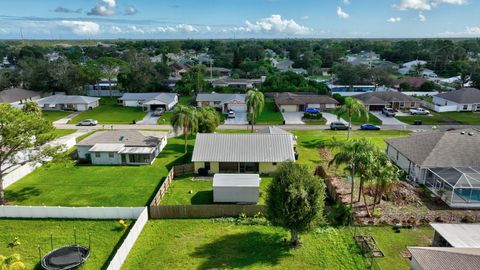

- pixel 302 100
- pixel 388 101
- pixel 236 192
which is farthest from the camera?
pixel 302 100

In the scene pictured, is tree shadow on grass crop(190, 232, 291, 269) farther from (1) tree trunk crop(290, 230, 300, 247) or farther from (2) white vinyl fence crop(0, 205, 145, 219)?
(2) white vinyl fence crop(0, 205, 145, 219)

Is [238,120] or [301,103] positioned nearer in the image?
[238,120]

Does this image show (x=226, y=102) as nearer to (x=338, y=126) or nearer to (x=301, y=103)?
(x=301, y=103)

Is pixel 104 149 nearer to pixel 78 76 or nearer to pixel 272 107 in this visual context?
pixel 272 107

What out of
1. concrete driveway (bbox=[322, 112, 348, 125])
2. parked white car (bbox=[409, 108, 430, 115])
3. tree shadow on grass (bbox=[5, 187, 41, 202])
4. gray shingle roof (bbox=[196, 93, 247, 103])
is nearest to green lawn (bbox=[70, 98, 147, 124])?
gray shingle roof (bbox=[196, 93, 247, 103])

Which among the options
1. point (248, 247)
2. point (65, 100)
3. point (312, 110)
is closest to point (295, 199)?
point (248, 247)

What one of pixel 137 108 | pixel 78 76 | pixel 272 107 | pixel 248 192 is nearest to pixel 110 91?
pixel 78 76

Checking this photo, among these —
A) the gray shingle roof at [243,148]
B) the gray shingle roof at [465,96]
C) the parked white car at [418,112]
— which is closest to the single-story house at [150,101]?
the gray shingle roof at [243,148]
